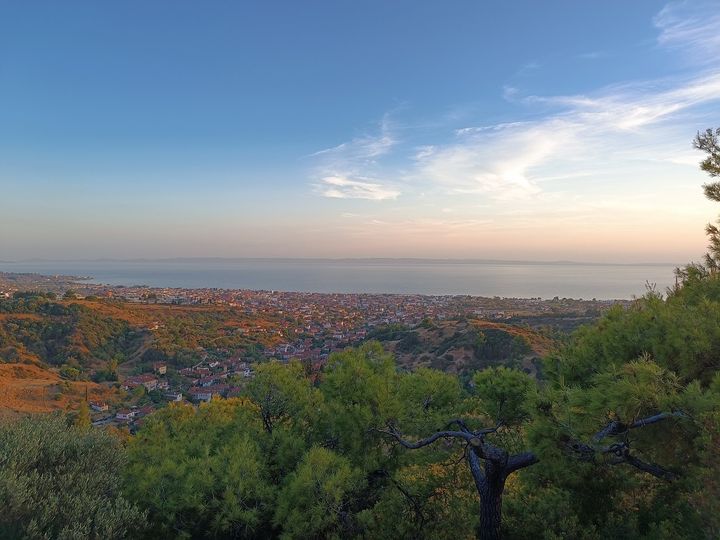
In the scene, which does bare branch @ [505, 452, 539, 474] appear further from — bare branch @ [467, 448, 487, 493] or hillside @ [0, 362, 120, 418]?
hillside @ [0, 362, 120, 418]

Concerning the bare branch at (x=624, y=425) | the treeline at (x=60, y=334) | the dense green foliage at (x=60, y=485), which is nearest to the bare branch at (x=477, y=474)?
the bare branch at (x=624, y=425)

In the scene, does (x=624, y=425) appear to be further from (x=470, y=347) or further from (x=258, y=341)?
(x=258, y=341)

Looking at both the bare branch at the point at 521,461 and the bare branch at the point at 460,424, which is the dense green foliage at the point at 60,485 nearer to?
the bare branch at the point at 460,424

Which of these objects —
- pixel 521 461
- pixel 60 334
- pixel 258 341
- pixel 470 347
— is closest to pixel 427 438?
pixel 521 461

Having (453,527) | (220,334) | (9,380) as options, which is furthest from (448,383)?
(220,334)

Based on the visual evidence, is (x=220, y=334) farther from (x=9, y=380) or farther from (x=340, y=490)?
(x=340, y=490)

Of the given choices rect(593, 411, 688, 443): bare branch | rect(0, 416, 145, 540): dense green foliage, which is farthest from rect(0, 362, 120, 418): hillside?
rect(593, 411, 688, 443): bare branch

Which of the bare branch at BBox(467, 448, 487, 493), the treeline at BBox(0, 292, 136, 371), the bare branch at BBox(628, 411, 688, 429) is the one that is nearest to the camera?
the bare branch at BBox(628, 411, 688, 429)

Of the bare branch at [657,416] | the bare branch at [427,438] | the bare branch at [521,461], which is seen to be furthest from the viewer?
the bare branch at [521,461]

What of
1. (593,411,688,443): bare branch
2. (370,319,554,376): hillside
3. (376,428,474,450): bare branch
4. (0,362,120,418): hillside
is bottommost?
(0,362,120,418): hillside

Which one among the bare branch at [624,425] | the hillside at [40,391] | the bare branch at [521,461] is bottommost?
the hillside at [40,391]

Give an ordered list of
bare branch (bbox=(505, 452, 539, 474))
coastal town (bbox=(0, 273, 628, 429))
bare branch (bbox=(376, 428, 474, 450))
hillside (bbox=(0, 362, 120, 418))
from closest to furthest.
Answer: bare branch (bbox=(376, 428, 474, 450)) < bare branch (bbox=(505, 452, 539, 474)) < hillside (bbox=(0, 362, 120, 418)) < coastal town (bbox=(0, 273, 628, 429))
